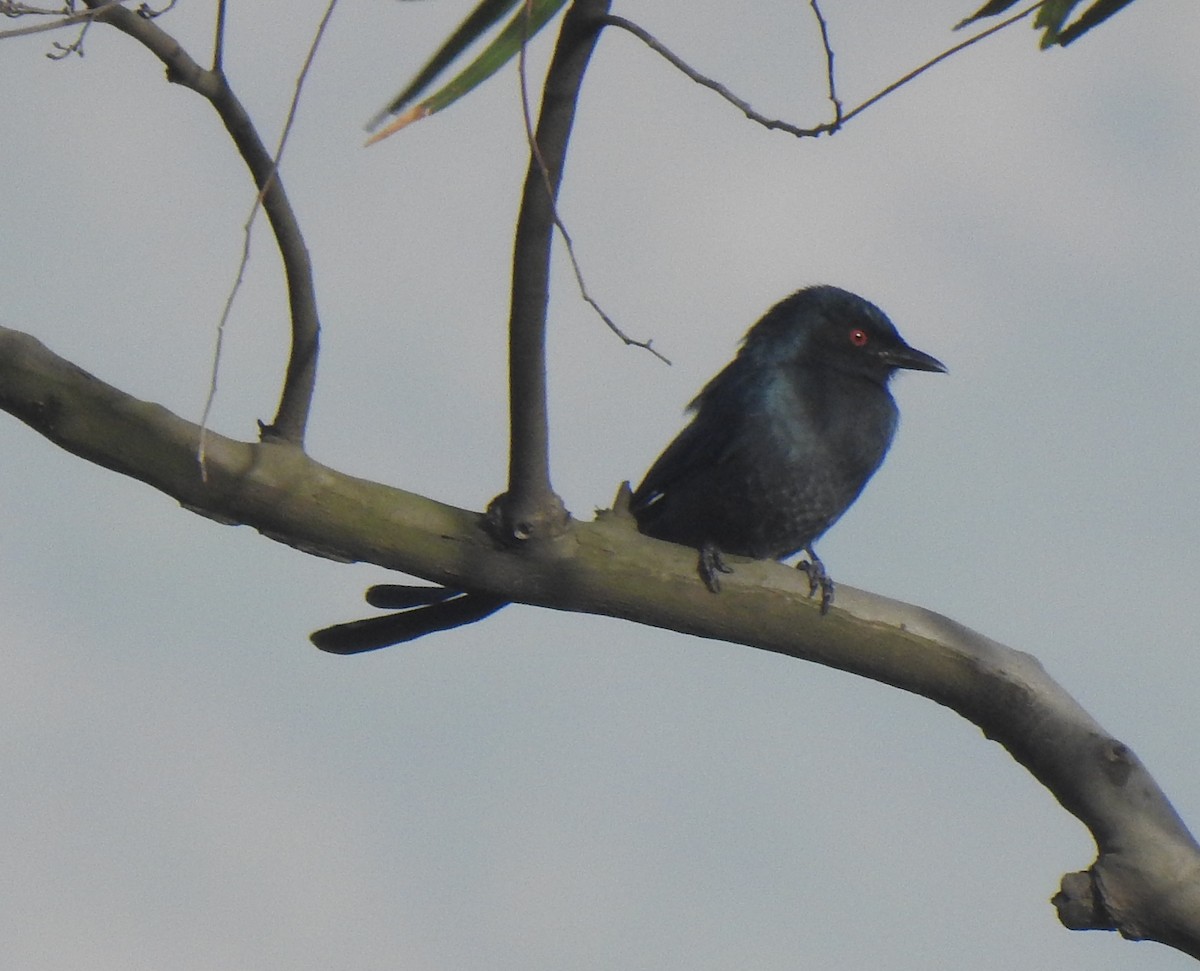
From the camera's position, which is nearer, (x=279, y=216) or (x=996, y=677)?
(x=279, y=216)

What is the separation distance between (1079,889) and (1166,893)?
0.15 metres

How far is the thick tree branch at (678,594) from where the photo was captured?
2570 millimetres

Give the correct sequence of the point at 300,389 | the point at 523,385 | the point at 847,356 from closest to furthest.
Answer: the point at 523,385, the point at 300,389, the point at 847,356

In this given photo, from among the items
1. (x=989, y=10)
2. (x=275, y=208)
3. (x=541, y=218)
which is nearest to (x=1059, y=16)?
(x=989, y=10)

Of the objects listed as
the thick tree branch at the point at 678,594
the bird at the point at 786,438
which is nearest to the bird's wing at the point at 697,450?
the bird at the point at 786,438

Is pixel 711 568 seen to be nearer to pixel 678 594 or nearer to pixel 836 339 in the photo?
pixel 678 594

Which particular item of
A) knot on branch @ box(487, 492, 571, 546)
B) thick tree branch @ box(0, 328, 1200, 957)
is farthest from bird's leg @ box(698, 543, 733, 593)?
knot on branch @ box(487, 492, 571, 546)

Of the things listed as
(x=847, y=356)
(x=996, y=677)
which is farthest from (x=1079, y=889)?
(x=847, y=356)

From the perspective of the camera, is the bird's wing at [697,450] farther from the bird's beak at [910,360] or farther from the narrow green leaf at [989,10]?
the narrow green leaf at [989,10]

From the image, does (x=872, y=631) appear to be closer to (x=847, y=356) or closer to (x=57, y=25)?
(x=57, y=25)

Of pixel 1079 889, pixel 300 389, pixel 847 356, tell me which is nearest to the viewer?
pixel 300 389

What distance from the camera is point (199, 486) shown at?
2.60m

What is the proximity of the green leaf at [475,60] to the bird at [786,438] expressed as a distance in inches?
87.6

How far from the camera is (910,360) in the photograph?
528 cm
